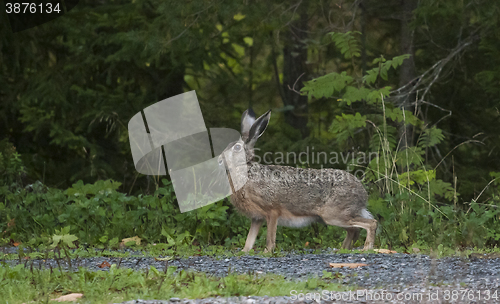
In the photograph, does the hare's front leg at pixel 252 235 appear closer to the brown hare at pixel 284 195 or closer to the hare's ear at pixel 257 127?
the brown hare at pixel 284 195

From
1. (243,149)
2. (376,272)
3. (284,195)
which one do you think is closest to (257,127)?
(243,149)

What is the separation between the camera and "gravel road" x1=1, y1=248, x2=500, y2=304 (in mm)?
4219

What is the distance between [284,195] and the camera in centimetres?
746

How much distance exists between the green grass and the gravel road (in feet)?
0.54

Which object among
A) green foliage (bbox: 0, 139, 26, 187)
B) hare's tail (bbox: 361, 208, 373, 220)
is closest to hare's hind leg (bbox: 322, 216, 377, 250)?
hare's tail (bbox: 361, 208, 373, 220)

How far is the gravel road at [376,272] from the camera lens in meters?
4.22

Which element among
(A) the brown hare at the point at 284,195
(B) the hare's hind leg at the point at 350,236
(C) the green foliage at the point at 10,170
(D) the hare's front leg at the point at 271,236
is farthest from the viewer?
(C) the green foliage at the point at 10,170

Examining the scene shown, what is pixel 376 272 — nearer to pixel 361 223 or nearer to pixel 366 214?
pixel 361 223

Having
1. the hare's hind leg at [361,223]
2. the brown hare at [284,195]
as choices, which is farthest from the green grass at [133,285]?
the hare's hind leg at [361,223]

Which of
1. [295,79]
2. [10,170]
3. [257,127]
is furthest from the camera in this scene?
[295,79]

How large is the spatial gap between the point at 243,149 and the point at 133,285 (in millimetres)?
3252

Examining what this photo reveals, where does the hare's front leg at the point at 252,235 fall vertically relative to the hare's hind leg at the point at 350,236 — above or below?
above

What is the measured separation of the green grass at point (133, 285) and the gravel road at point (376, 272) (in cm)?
16

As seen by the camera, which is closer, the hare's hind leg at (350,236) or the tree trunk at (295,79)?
the hare's hind leg at (350,236)
